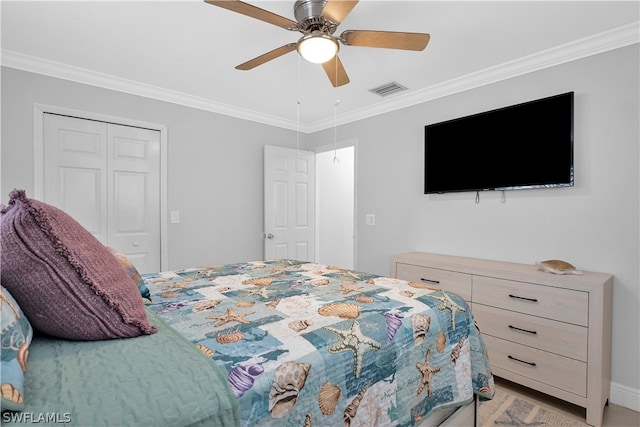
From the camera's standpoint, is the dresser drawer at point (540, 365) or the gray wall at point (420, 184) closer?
the dresser drawer at point (540, 365)

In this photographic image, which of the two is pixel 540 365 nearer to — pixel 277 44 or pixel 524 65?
pixel 524 65

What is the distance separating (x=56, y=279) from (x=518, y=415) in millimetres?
2505

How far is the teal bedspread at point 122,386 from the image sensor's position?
24.5 inches

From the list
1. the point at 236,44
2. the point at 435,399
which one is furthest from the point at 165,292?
the point at 236,44

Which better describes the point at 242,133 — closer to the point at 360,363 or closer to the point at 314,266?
the point at 314,266

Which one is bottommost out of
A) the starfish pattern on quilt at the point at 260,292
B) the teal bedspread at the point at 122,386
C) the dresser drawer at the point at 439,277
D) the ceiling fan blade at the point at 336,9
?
the dresser drawer at the point at 439,277

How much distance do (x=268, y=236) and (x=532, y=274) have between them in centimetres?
272

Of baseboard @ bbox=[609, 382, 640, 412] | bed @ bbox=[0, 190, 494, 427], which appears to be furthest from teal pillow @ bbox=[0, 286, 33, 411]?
baseboard @ bbox=[609, 382, 640, 412]

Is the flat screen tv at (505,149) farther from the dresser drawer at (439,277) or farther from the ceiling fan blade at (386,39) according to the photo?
the ceiling fan blade at (386,39)

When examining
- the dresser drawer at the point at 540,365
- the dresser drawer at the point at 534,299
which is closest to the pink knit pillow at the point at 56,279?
the dresser drawer at the point at 534,299

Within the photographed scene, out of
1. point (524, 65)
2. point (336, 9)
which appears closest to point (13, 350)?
point (336, 9)

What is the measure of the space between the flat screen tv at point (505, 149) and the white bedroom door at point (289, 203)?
1.70 metres

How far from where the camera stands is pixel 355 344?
107cm

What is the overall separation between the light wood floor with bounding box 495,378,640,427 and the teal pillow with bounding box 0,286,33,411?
272 centimetres
